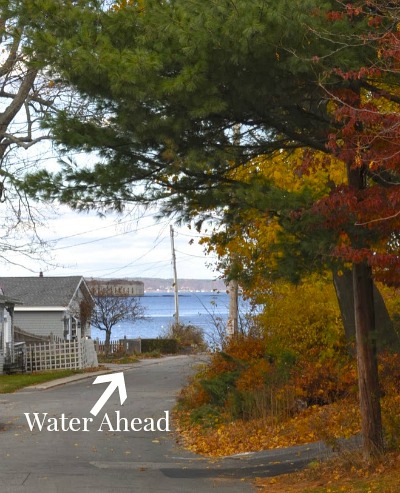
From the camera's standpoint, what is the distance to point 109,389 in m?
28.8

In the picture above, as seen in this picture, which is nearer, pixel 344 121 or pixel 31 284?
pixel 344 121

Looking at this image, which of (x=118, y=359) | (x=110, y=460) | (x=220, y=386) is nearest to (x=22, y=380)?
(x=220, y=386)

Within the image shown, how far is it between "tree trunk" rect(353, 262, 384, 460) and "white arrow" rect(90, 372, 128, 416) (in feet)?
34.8

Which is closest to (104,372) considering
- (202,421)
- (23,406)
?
(23,406)

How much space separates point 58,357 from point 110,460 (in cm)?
2675

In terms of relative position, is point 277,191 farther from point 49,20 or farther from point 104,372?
point 104,372

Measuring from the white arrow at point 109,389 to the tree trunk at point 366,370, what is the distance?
10.6 metres

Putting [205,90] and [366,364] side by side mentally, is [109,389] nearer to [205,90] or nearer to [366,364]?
[366,364]

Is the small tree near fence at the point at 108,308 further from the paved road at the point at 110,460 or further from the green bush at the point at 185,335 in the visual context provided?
the paved road at the point at 110,460

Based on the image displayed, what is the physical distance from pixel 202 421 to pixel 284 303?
4.46 metres

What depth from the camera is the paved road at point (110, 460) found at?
38.9 feet

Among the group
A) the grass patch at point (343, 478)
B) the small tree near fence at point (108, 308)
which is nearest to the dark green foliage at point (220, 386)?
the grass patch at point (343, 478)

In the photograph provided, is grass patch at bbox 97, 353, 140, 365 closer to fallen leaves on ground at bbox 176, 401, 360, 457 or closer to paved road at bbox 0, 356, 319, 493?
paved road at bbox 0, 356, 319, 493

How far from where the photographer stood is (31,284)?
53531mm
